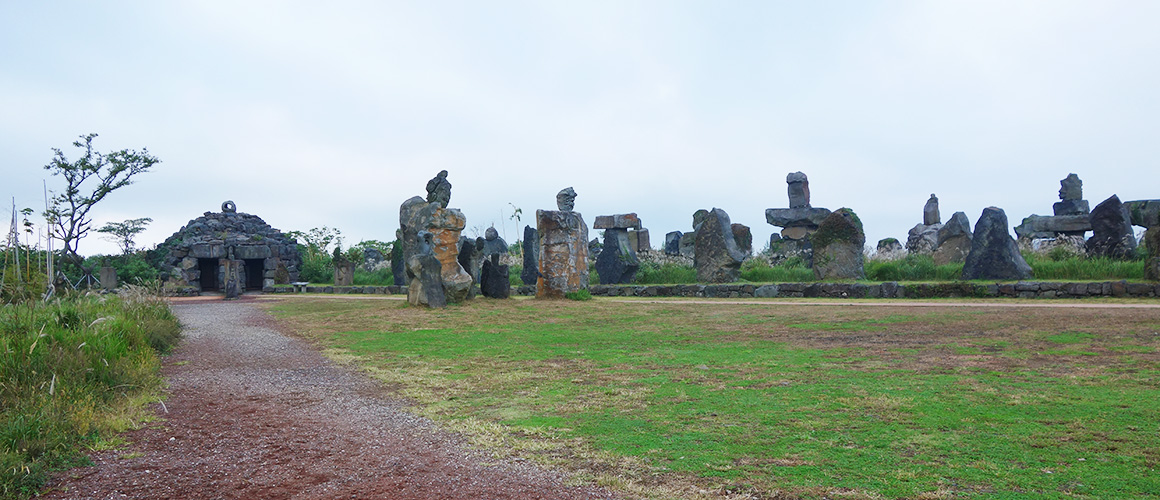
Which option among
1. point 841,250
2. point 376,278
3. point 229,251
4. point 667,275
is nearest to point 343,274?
point 376,278

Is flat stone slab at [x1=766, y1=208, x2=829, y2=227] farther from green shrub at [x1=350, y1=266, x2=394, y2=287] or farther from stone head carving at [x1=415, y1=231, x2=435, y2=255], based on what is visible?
stone head carving at [x1=415, y1=231, x2=435, y2=255]

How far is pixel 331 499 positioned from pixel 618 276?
17530 millimetres

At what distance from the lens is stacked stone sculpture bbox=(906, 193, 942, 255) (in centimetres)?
2486

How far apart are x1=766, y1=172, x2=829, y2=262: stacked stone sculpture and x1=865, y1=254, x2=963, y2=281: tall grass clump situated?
7512 millimetres

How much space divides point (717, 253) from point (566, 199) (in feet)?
13.2

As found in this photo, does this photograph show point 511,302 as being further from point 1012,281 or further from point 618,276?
point 1012,281

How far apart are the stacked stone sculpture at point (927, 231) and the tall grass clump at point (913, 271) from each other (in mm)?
6453

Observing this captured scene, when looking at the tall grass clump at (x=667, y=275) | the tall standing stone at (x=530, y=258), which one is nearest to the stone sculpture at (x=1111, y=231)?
the tall grass clump at (x=667, y=275)

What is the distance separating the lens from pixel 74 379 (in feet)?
18.2

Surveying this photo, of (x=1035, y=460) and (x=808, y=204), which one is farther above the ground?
(x=808, y=204)

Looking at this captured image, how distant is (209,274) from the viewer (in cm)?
3069

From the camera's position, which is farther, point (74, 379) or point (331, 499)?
point (74, 379)

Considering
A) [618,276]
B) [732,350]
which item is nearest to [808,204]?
[618,276]

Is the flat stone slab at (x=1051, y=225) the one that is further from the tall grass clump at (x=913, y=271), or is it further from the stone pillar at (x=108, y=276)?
the stone pillar at (x=108, y=276)
